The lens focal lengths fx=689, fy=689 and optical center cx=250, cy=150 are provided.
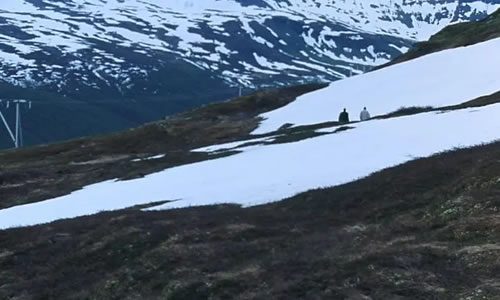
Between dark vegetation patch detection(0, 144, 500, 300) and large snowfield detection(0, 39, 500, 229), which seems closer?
dark vegetation patch detection(0, 144, 500, 300)

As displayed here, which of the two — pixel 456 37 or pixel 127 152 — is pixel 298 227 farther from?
pixel 456 37

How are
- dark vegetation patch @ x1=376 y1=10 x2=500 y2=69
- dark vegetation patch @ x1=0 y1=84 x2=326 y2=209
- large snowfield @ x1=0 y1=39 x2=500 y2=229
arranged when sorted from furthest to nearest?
dark vegetation patch @ x1=376 y1=10 x2=500 y2=69
dark vegetation patch @ x1=0 y1=84 x2=326 y2=209
large snowfield @ x1=0 y1=39 x2=500 y2=229

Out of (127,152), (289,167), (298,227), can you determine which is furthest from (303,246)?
(127,152)

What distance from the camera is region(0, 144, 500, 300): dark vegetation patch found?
18797mm

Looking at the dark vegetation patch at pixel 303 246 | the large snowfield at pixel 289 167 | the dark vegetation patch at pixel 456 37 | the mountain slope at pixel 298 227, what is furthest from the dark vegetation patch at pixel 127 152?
the dark vegetation patch at pixel 303 246

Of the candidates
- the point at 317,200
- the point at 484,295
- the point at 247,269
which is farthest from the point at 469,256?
the point at 317,200

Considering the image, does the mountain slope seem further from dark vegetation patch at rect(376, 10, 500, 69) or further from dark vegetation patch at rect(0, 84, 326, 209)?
dark vegetation patch at rect(376, 10, 500, 69)

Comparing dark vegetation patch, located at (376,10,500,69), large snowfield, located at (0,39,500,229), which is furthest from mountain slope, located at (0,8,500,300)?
dark vegetation patch, located at (376,10,500,69)

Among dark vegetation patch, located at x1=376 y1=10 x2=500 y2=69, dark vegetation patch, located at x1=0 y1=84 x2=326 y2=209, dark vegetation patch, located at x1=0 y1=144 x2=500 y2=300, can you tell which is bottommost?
dark vegetation patch, located at x1=0 y1=144 x2=500 y2=300

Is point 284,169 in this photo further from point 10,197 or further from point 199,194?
point 10,197

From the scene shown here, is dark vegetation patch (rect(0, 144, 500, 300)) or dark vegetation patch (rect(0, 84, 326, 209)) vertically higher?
dark vegetation patch (rect(0, 84, 326, 209))

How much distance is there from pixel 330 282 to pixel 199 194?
2124 centimetres

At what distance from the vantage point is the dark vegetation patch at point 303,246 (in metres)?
18.8

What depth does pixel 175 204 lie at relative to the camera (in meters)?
37.8
